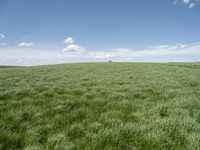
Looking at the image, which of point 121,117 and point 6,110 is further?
point 6,110

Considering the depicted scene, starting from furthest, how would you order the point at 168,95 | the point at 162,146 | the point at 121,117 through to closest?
the point at 168,95, the point at 121,117, the point at 162,146

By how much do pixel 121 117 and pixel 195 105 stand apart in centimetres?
321

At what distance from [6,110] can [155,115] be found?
465cm

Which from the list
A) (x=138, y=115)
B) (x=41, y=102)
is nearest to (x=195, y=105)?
(x=138, y=115)

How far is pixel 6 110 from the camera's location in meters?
5.45

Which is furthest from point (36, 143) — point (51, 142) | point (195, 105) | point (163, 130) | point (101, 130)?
point (195, 105)

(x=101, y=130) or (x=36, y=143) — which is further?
(x=101, y=130)

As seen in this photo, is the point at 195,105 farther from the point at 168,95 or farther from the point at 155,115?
the point at 155,115

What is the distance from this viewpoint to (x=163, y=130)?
13.4ft

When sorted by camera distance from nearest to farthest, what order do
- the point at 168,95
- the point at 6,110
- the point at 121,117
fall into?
the point at 121,117 < the point at 6,110 < the point at 168,95

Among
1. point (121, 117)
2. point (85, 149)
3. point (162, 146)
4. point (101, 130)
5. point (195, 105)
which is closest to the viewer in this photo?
point (85, 149)

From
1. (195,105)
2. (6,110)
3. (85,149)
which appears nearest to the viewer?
(85,149)

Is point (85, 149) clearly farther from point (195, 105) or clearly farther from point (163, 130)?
point (195, 105)

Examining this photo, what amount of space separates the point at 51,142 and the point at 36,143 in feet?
1.00
